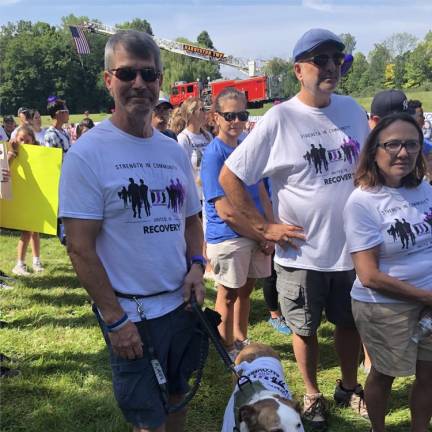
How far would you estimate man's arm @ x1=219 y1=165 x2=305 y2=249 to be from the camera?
2.71 meters

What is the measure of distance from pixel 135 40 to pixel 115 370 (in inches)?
54.7

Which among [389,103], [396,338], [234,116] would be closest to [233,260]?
[234,116]

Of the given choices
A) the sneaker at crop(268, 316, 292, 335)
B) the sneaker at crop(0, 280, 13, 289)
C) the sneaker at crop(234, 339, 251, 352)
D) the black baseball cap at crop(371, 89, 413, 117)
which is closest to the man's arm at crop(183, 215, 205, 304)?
the sneaker at crop(234, 339, 251, 352)

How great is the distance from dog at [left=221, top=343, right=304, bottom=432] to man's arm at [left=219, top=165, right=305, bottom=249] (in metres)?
0.76

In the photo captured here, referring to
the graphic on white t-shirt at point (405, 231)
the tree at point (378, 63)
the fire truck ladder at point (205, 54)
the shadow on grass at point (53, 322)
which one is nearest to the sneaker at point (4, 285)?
the shadow on grass at point (53, 322)

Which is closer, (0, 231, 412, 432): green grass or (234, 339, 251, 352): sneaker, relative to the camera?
(0, 231, 412, 432): green grass

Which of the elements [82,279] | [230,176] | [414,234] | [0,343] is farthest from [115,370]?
[0,343]

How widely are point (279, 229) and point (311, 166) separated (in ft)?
1.40

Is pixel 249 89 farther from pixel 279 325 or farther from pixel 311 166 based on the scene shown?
pixel 311 166

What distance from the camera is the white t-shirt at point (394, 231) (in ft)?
7.53

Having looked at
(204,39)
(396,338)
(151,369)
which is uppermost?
(204,39)

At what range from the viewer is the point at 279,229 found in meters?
2.74

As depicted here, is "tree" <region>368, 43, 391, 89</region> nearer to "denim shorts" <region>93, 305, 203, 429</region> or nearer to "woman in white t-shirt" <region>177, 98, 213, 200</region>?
"woman in white t-shirt" <region>177, 98, 213, 200</region>

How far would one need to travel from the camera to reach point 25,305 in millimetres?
4965
